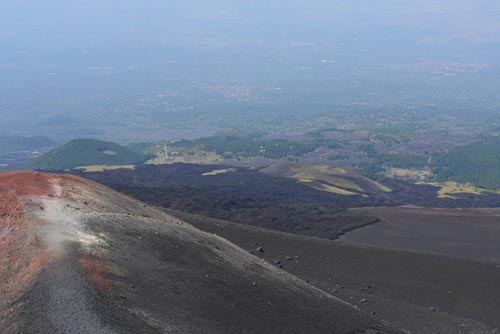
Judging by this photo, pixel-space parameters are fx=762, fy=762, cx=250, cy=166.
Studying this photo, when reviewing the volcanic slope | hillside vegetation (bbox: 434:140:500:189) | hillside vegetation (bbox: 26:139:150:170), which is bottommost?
hillside vegetation (bbox: 434:140:500:189)

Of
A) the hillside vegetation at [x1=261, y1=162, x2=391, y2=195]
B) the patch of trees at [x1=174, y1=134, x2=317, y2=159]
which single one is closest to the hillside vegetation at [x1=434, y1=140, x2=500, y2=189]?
the patch of trees at [x1=174, y1=134, x2=317, y2=159]

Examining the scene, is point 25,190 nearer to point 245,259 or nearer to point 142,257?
point 142,257

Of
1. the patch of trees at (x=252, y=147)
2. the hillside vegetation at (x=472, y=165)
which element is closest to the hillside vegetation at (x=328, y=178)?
the hillside vegetation at (x=472, y=165)

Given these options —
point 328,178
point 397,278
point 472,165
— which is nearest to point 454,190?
point 328,178

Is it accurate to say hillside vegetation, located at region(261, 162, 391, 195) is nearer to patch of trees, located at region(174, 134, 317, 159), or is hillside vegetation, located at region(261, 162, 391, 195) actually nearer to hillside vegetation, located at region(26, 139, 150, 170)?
hillside vegetation, located at region(26, 139, 150, 170)

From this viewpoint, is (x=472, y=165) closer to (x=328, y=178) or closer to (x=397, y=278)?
(x=328, y=178)

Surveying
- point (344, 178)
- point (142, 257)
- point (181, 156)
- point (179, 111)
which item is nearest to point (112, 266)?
point (142, 257)

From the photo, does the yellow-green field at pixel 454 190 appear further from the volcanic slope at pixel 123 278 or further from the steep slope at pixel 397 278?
the volcanic slope at pixel 123 278
